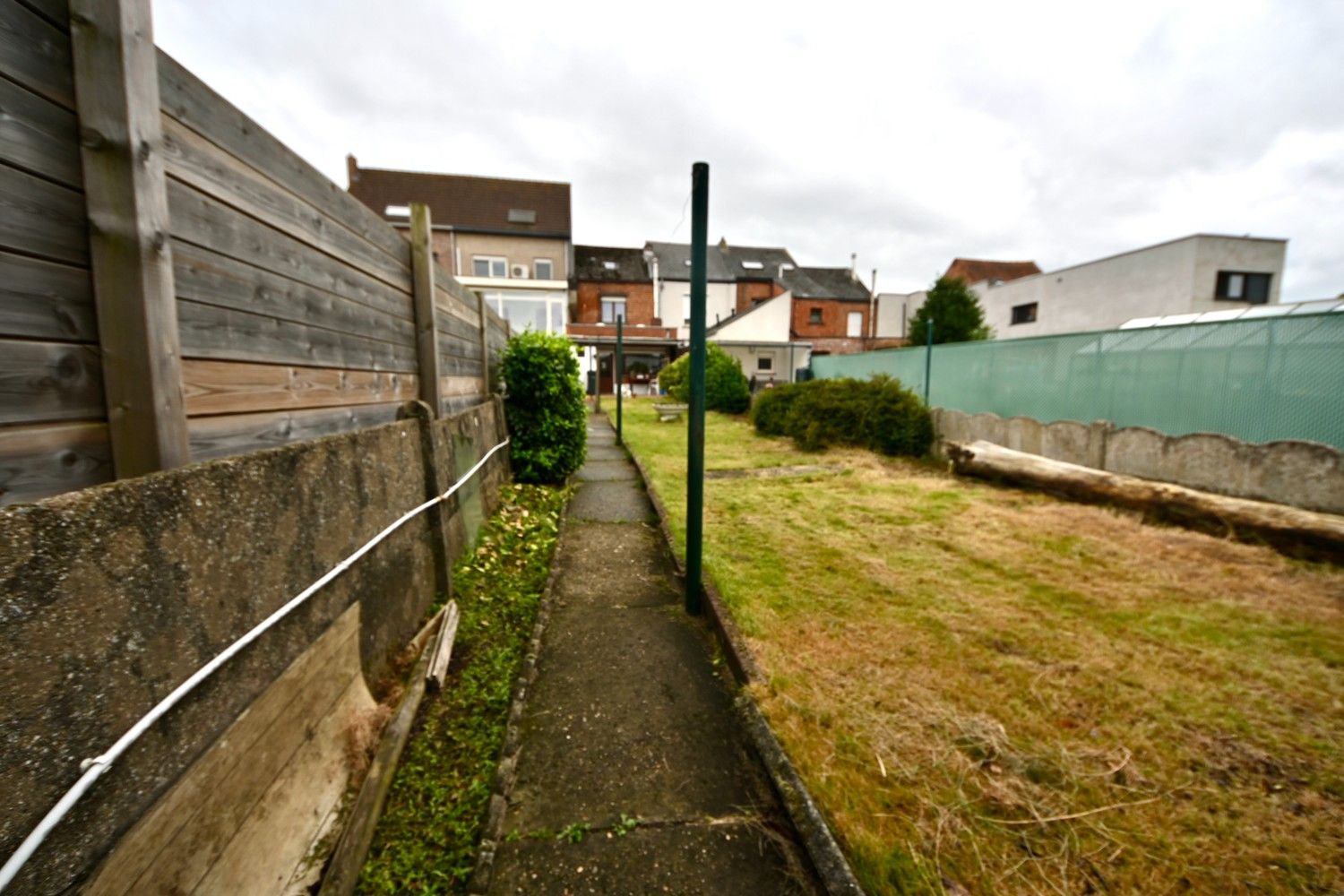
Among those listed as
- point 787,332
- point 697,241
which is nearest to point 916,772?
point 697,241

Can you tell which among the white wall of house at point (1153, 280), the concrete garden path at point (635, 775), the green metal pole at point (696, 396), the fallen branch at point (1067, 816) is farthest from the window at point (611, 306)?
the fallen branch at point (1067, 816)

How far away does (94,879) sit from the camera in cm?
102

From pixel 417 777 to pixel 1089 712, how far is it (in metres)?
3.02

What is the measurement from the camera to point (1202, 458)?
556cm

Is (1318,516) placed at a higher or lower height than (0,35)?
lower

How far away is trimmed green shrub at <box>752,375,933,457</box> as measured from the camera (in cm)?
955

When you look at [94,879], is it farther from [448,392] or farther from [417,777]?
[448,392]

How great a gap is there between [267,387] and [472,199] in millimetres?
27718

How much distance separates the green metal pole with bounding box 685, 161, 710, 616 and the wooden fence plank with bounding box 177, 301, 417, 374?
1904 millimetres

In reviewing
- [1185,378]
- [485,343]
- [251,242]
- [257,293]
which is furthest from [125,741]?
[1185,378]

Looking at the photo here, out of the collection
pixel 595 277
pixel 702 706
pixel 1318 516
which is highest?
pixel 595 277

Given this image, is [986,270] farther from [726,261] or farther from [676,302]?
[676,302]

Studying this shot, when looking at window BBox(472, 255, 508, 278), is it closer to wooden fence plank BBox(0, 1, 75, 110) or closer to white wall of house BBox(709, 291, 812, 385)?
white wall of house BBox(709, 291, 812, 385)

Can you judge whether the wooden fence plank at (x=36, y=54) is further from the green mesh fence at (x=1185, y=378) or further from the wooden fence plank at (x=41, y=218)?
the green mesh fence at (x=1185, y=378)
